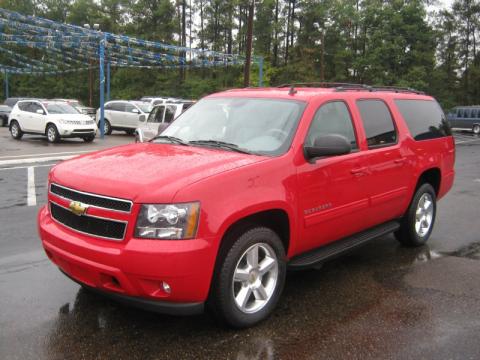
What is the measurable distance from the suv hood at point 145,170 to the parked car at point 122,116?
1993 cm

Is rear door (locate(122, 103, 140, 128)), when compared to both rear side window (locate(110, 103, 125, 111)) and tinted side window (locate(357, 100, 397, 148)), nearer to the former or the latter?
rear side window (locate(110, 103, 125, 111))

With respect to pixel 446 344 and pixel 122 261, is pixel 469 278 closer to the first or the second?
pixel 446 344

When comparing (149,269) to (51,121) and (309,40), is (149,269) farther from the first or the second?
(309,40)

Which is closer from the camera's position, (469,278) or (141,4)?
(469,278)

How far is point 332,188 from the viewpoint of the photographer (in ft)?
13.4

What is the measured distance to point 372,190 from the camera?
4602mm

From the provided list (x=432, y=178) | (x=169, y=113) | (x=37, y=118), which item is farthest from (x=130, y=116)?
(x=432, y=178)

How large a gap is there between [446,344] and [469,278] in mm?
1593

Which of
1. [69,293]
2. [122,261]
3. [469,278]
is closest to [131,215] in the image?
[122,261]

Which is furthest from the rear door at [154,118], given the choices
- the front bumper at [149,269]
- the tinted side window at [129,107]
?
the front bumper at [149,269]

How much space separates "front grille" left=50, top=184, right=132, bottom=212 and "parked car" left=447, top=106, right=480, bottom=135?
33.9 meters

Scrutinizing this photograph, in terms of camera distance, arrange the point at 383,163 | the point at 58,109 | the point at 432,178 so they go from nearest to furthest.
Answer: the point at 383,163
the point at 432,178
the point at 58,109

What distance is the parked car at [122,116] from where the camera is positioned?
23.5 m

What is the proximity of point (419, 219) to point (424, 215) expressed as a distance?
16 cm
